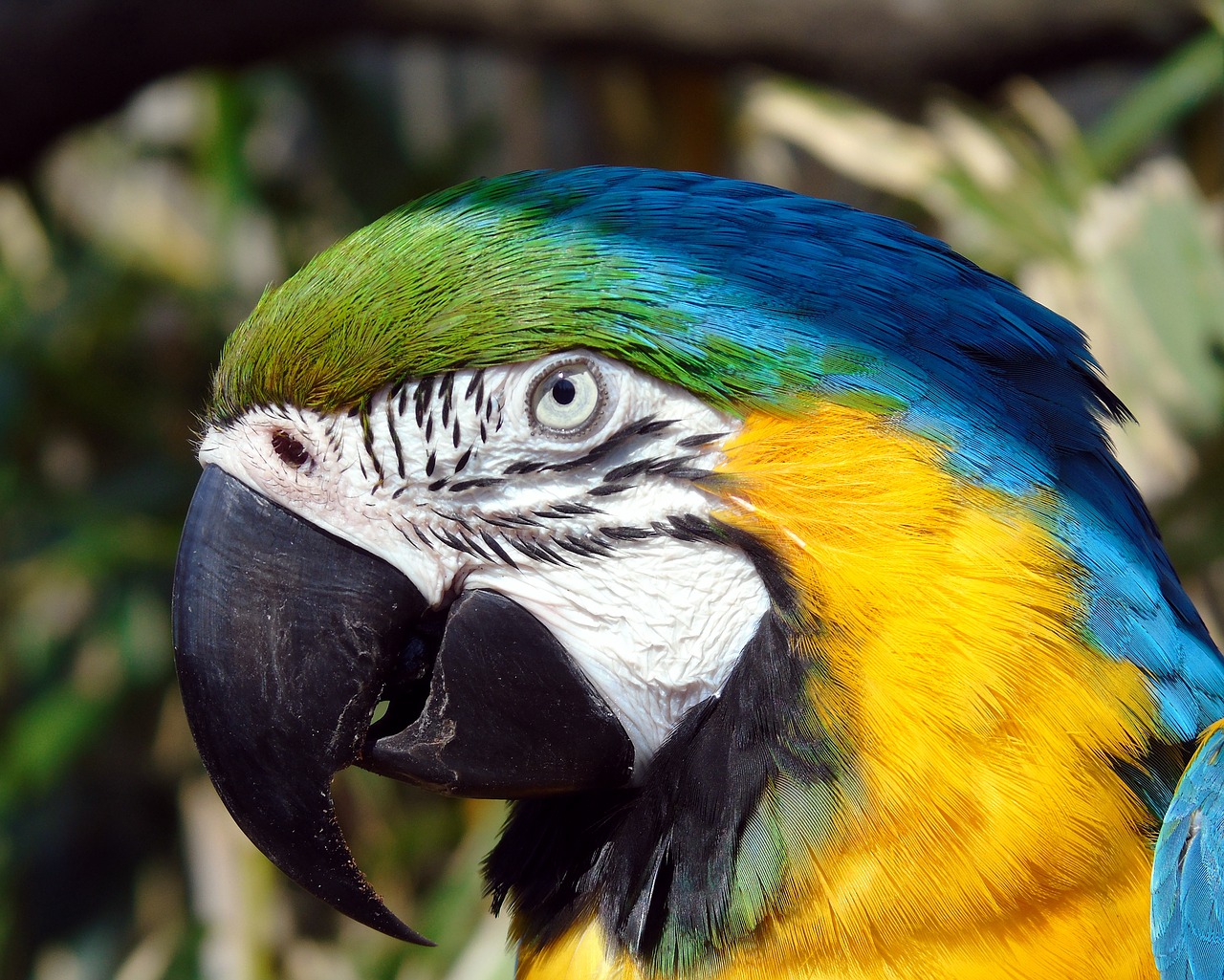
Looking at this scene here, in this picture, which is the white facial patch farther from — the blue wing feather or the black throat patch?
the blue wing feather

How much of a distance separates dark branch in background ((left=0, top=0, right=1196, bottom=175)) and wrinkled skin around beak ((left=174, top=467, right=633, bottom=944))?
219 cm

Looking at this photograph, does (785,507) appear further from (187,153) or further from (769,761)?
(187,153)

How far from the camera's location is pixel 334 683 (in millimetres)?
929

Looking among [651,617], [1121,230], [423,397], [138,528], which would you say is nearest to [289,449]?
[423,397]

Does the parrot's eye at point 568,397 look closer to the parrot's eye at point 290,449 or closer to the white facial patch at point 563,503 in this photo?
the white facial patch at point 563,503

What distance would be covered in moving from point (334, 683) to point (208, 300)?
2.53 m

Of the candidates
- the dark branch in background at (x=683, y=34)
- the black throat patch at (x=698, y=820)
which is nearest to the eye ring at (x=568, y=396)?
the black throat patch at (x=698, y=820)

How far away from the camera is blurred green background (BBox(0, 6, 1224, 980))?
8.66ft

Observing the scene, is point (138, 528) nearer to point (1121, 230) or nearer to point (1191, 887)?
point (1121, 230)

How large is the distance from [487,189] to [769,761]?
0.55m

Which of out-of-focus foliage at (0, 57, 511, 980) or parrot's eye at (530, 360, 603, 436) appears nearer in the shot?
parrot's eye at (530, 360, 603, 436)

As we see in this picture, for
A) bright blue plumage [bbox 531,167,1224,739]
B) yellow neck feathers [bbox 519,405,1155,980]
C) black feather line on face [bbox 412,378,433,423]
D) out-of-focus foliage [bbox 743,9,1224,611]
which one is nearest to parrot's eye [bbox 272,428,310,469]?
black feather line on face [bbox 412,378,433,423]

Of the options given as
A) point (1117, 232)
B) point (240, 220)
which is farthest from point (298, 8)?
point (1117, 232)

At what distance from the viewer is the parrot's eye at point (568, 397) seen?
924 mm
